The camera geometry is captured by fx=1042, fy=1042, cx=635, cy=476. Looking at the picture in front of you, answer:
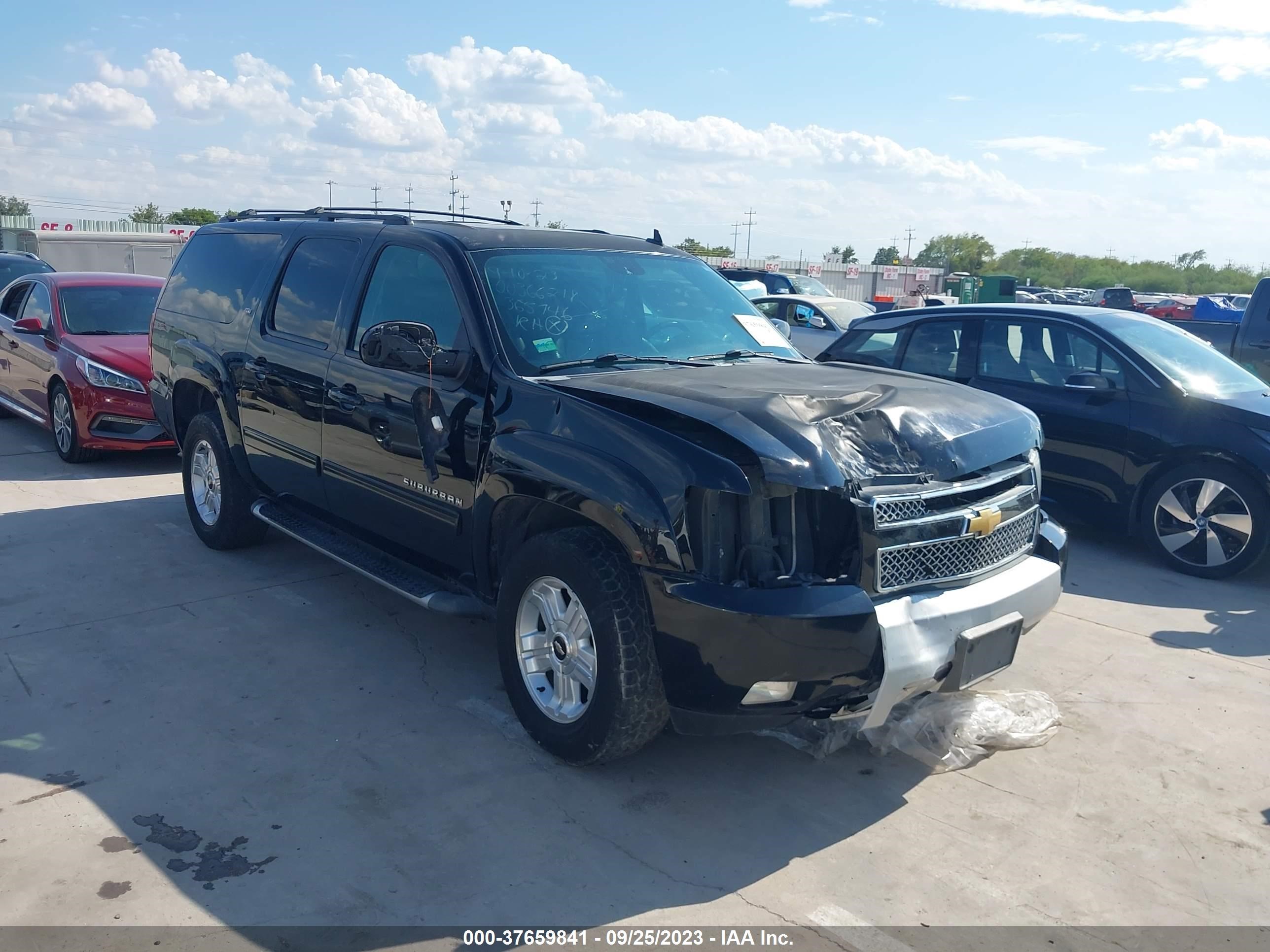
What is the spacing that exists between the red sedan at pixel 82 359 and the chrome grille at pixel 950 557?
7505mm

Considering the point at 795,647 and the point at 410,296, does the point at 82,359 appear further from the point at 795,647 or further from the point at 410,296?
the point at 795,647

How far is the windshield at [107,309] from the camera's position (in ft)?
32.2

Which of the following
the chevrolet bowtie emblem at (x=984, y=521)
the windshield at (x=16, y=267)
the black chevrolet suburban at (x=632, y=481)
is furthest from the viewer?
the windshield at (x=16, y=267)

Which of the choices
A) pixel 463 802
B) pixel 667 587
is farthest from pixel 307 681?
pixel 667 587

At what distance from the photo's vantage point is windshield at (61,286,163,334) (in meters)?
9.82

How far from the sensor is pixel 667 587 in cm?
342

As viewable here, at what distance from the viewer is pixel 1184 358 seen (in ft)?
23.7

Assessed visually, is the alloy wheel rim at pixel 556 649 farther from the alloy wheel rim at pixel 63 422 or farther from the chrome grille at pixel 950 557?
the alloy wheel rim at pixel 63 422

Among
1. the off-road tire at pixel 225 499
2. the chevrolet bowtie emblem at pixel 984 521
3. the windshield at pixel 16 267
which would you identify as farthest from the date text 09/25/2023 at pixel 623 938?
the windshield at pixel 16 267

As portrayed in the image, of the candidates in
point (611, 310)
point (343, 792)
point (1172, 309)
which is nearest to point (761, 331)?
point (611, 310)

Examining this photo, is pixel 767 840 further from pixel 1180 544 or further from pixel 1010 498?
pixel 1180 544

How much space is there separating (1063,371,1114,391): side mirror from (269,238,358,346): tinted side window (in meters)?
4.80

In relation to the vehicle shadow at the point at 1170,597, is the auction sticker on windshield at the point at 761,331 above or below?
above

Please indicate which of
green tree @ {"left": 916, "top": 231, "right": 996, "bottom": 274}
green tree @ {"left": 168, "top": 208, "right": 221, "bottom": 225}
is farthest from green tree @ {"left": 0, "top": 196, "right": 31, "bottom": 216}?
green tree @ {"left": 916, "top": 231, "right": 996, "bottom": 274}
